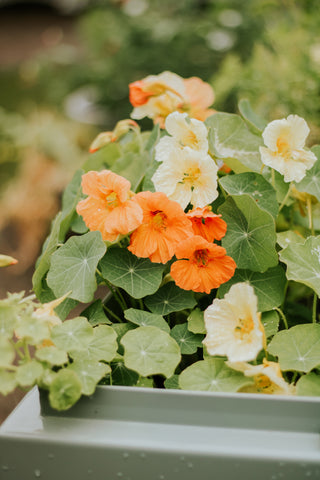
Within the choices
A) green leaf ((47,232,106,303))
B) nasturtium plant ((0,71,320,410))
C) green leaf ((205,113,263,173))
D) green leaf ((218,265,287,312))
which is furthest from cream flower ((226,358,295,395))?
green leaf ((205,113,263,173))

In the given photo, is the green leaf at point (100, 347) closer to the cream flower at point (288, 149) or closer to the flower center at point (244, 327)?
the flower center at point (244, 327)

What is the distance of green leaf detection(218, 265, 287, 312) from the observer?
66 centimetres

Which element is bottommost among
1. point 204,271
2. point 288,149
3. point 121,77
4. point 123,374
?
point 121,77

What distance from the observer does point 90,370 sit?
0.54 meters

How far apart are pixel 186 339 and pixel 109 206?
22cm

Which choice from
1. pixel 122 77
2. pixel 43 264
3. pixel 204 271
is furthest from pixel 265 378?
pixel 122 77

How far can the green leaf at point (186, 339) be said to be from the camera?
2.09ft

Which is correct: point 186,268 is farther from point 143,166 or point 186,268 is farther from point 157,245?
point 143,166

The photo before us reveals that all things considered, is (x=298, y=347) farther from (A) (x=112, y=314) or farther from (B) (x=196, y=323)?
(A) (x=112, y=314)

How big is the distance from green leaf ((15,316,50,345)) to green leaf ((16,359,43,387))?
25 millimetres

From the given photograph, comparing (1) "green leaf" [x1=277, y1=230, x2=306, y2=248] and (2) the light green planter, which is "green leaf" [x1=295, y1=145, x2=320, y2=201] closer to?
(1) "green leaf" [x1=277, y1=230, x2=306, y2=248]

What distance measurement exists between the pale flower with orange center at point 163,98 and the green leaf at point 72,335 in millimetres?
461

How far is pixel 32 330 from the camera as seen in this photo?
0.50m

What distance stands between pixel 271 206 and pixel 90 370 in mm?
365
